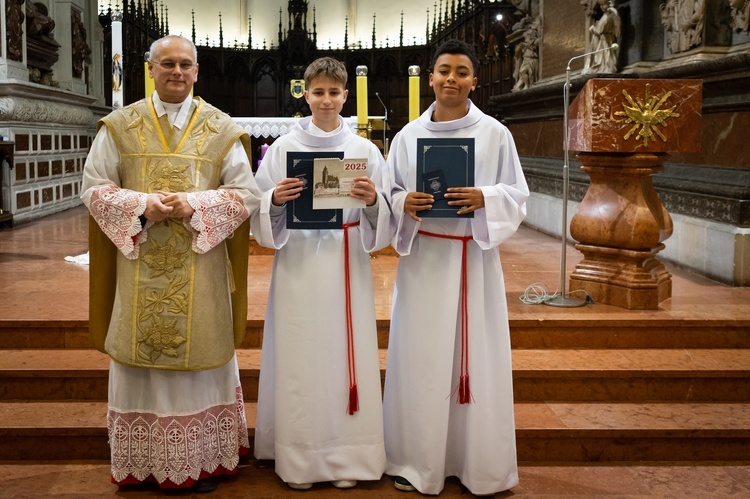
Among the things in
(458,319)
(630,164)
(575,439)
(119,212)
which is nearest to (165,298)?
(119,212)

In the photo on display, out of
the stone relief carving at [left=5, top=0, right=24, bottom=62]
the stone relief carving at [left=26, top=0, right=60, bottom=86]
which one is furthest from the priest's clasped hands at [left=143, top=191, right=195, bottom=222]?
the stone relief carving at [left=26, top=0, right=60, bottom=86]

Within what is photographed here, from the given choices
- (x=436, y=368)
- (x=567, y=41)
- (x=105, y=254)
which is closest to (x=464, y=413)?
(x=436, y=368)

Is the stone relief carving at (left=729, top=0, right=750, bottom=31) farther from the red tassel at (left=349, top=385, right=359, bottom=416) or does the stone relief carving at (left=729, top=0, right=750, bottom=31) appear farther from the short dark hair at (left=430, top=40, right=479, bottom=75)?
the red tassel at (left=349, top=385, right=359, bottom=416)

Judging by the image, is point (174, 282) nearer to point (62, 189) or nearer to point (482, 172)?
point (482, 172)

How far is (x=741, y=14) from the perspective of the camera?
6.18m

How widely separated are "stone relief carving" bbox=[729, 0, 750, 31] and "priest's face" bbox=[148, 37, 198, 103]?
4.52 metres

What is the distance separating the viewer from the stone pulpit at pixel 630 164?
16.1 feet

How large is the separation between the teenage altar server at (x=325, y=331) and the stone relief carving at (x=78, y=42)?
9540 mm

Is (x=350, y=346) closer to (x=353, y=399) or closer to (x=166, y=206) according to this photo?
(x=353, y=399)

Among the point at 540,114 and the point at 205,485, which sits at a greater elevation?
the point at 540,114

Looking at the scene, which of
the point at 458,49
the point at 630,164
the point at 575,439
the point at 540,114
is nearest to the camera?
the point at 458,49

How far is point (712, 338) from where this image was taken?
4.63m

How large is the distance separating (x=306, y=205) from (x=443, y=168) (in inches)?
21.4

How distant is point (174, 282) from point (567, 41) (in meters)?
7.25
